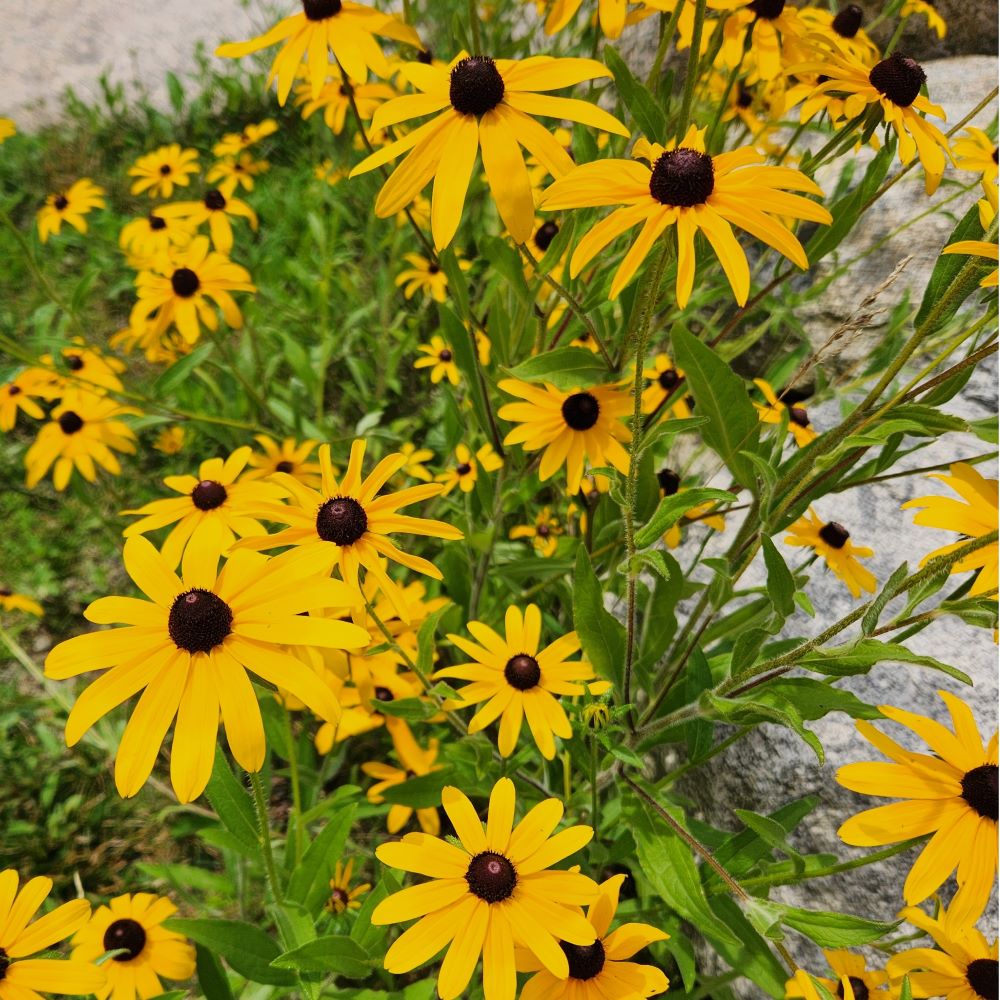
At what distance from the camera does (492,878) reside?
40.1 inches

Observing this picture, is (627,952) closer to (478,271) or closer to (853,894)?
(853,894)

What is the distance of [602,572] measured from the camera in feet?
6.97

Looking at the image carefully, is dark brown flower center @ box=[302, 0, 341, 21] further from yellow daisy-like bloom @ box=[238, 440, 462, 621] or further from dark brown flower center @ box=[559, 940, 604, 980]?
dark brown flower center @ box=[559, 940, 604, 980]

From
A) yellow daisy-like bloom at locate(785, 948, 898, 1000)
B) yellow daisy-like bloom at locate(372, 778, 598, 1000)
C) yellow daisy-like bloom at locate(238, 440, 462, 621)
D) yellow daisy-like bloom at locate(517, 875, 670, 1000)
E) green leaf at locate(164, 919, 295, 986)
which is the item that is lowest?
yellow daisy-like bloom at locate(785, 948, 898, 1000)

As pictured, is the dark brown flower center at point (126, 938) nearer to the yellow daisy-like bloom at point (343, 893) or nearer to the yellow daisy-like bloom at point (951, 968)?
→ the yellow daisy-like bloom at point (343, 893)

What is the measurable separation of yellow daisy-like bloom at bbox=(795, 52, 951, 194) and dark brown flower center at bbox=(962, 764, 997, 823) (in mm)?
988

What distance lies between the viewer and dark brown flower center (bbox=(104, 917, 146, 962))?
1.47 meters

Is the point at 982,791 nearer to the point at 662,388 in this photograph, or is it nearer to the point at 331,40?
the point at 662,388

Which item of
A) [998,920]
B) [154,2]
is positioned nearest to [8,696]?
[998,920]

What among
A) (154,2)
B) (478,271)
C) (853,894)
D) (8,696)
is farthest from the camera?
(154,2)

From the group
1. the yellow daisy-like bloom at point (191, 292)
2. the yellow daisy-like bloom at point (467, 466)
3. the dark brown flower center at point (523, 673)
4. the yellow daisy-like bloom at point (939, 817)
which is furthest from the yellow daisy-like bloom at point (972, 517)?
the yellow daisy-like bloom at point (191, 292)

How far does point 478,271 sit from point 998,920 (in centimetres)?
279

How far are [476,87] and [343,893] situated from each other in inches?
66.6

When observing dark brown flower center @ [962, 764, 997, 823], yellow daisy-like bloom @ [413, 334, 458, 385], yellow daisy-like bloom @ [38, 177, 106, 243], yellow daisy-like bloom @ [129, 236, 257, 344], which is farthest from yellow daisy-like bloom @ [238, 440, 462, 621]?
yellow daisy-like bloom @ [38, 177, 106, 243]
